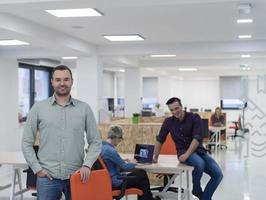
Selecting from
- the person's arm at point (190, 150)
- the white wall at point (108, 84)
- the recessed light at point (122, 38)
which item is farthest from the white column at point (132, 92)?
the person's arm at point (190, 150)

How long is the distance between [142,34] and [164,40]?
880mm

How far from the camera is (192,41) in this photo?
845cm

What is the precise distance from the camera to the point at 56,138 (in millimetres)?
2643

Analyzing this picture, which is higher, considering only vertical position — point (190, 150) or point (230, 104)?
point (230, 104)

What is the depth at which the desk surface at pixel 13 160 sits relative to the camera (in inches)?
186

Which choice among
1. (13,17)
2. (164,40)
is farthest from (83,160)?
(164,40)

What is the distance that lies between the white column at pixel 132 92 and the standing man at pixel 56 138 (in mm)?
9658

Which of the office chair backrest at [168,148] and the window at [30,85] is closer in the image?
the office chair backrest at [168,148]

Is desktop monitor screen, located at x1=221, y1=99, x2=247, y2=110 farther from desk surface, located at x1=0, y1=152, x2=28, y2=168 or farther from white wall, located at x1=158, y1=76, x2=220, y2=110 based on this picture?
desk surface, located at x1=0, y1=152, x2=28, y2=168

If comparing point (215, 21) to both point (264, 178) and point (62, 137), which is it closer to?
point (264, 178)

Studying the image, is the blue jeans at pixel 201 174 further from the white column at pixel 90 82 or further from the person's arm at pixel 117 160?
the white column at pixel 90 82

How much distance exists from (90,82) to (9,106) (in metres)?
2.36

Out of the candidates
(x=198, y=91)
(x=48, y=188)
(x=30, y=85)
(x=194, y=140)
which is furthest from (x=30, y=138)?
(x=198, y=91)

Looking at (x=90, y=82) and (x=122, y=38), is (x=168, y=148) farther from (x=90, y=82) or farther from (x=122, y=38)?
(x=90, y=82)
